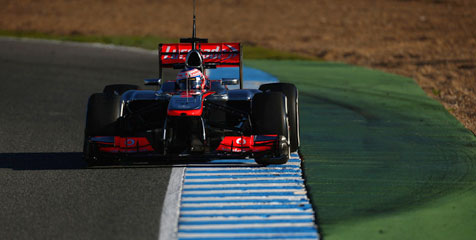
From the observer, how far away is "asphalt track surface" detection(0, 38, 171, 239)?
683 centimetres

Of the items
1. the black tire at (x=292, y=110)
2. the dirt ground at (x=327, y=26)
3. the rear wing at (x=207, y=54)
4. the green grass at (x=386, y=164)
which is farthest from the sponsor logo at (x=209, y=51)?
the dirt ground at (x=327, y=26)

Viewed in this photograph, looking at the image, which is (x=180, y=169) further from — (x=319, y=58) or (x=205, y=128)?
(x=319, y=58)

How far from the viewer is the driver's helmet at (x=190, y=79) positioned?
983 cm

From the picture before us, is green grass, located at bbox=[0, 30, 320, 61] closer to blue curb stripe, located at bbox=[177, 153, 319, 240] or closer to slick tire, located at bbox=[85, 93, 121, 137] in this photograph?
slick tire, located at bbox=[85, 93, 121, 137]

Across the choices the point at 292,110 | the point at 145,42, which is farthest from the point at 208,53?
the point at 145,42

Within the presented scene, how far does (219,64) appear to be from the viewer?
1095 cm

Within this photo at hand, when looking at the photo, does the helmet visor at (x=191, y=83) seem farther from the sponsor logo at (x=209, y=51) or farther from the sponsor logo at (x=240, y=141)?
the sponsor logo at (x=240, y=141)

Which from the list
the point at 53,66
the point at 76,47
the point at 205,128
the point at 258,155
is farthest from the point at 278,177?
the point at 76,47

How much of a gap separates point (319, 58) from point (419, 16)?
1444cm

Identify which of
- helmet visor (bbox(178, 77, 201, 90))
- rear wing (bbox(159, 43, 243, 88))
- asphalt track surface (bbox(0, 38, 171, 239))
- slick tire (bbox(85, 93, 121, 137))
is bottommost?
asphalt track surface (bbox(0, 38, 171, 239))

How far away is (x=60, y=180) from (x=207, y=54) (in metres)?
3.14

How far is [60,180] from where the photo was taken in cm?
862

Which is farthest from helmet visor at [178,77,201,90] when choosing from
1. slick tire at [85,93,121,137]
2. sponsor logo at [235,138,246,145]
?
sponsor logo at [235,138,246,145]

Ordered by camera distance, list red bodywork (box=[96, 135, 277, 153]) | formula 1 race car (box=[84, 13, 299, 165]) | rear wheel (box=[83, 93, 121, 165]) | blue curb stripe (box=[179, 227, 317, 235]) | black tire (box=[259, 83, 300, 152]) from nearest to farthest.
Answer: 1. blue curb stripe (box=[179, 227, 317, 235])
2. formula 1 race car (box=[84, 13, 299, 165])
3. red bodywork (box=[96, 135, 277, 153])
4. rear wheel (box=[83, 93, 121, 165])
5. black tire (box=[259, 83, 300, 152])
